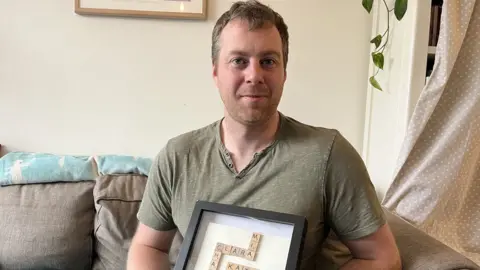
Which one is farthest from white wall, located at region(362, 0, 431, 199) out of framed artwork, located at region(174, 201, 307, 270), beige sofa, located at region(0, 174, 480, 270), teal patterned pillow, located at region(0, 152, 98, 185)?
teal patterned pillow, located at region(0, 152, 98, 185)

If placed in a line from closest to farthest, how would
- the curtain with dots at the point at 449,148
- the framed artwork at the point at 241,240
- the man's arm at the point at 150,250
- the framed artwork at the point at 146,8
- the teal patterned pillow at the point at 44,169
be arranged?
the framed artwork at the point at 241,240 → the man's arm at the point at 150,250 → the curtain with dots at the point at 449,148 → the teal patterned pillow at the point at 44,169 → the framed artwork at the point at 146,8

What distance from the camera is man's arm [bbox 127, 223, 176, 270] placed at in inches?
45.3

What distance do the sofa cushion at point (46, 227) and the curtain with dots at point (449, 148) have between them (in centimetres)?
105

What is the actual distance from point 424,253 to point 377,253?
4.2 inches

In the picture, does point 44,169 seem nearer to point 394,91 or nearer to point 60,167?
point 60,167

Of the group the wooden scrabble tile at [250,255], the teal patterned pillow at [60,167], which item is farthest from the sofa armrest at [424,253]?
the teal patterned pillow at [60,167]

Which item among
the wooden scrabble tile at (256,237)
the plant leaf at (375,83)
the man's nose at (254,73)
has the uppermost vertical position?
the man's nose at (254,73)

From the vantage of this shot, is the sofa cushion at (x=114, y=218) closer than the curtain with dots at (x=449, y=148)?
No

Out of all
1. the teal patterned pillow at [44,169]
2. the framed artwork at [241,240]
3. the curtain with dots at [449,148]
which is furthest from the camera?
the teal patterned pillow at [44,169]

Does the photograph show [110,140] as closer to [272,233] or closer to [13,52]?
[13,52]

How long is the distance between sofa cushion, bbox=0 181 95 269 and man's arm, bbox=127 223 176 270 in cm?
40

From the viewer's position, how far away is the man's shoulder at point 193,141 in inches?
46.7

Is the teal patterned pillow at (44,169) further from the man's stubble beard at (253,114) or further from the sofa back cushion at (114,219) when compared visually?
the man's stubble beard at (253,114)

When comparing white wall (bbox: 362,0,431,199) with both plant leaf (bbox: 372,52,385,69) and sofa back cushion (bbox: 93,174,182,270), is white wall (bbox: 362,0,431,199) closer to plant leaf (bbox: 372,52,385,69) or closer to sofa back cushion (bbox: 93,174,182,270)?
plant leaf (bbox: 372,52,385,69)
